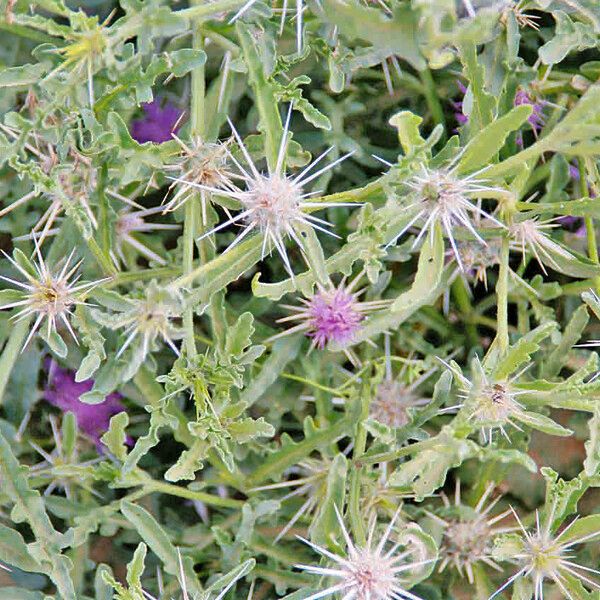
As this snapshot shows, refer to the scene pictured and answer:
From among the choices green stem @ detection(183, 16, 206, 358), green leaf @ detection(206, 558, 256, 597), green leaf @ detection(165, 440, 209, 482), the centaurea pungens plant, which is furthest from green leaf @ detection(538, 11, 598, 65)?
green leaf @ detection(206, 558, 256, 597)

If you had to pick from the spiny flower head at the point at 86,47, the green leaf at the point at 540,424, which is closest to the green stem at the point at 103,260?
the spiny flower head at the point at 86,47

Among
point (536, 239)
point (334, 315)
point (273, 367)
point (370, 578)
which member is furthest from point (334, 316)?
point (370, 578)

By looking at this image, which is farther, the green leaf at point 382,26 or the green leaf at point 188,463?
the green leaf at point 188,463

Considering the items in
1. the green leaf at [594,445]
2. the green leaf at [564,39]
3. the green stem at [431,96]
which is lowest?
the green leaf at [594,445]

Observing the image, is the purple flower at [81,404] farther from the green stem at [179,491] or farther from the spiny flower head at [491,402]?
the spiny flower head at [491,402]

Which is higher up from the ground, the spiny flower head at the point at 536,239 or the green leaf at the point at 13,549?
the spiny flower head at the point at 536,239

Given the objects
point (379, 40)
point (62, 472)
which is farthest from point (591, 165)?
point (62, 472)

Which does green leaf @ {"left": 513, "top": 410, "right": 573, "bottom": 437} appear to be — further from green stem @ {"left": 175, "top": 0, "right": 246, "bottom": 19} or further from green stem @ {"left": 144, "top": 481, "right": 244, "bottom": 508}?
green stem @ {"left": 175, "top": 0, "right": 246, "bottom": 19}

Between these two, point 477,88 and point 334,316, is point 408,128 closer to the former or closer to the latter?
point 477,88
